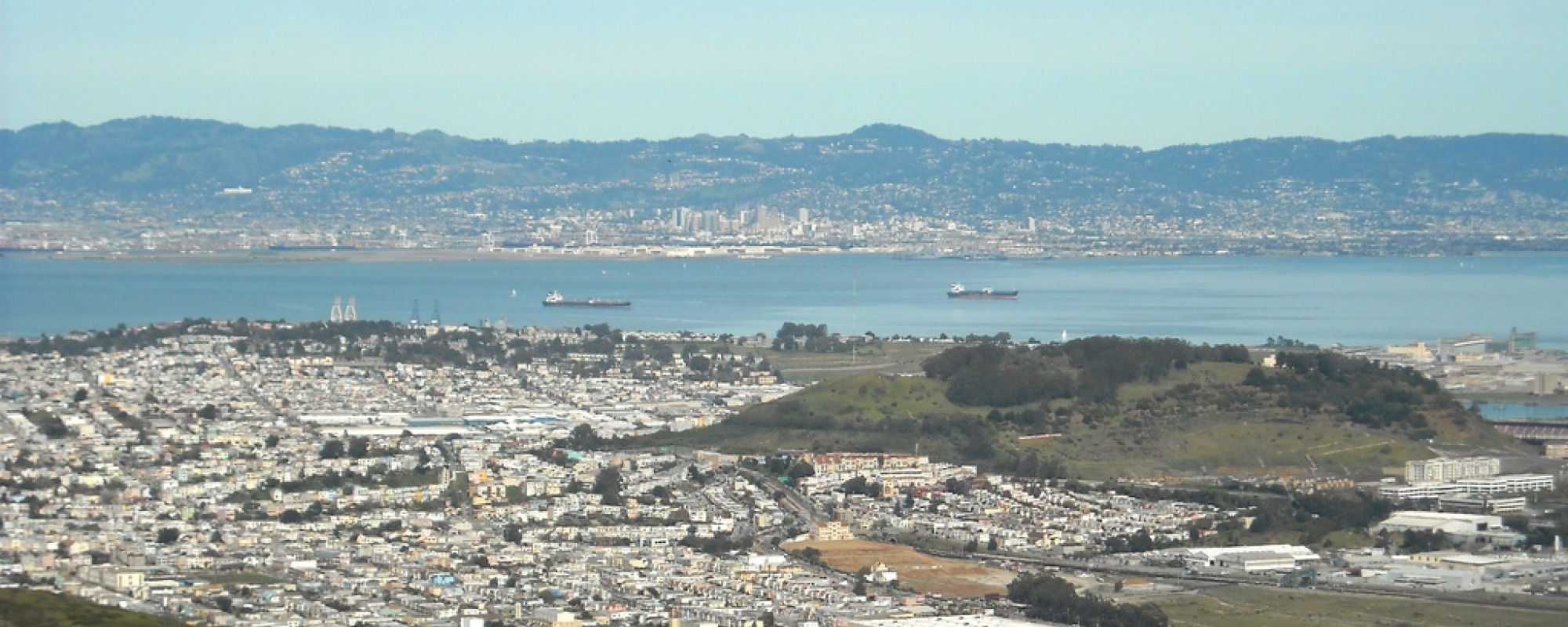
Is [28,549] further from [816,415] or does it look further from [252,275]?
[252,275]

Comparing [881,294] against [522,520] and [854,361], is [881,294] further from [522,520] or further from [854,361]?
[522,520]

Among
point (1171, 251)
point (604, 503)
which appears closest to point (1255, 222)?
point (1171, 251)

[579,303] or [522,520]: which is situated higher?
[522,520]

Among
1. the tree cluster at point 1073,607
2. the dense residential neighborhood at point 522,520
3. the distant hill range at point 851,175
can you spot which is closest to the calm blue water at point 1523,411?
the dense residential neighborhood at point 522,520

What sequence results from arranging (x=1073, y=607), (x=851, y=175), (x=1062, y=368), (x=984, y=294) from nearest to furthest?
(x=1073, y=607) → (x=1062, y=368) → (x=984, y=294) → (x=851, y=175)

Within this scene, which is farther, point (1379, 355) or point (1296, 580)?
point (1379, 355)

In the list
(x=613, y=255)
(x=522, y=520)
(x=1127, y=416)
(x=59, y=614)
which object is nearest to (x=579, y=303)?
(x=1127, y=416)

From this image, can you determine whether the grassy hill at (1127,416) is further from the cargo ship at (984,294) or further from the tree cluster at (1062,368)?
the cargo ship at (984,294)
